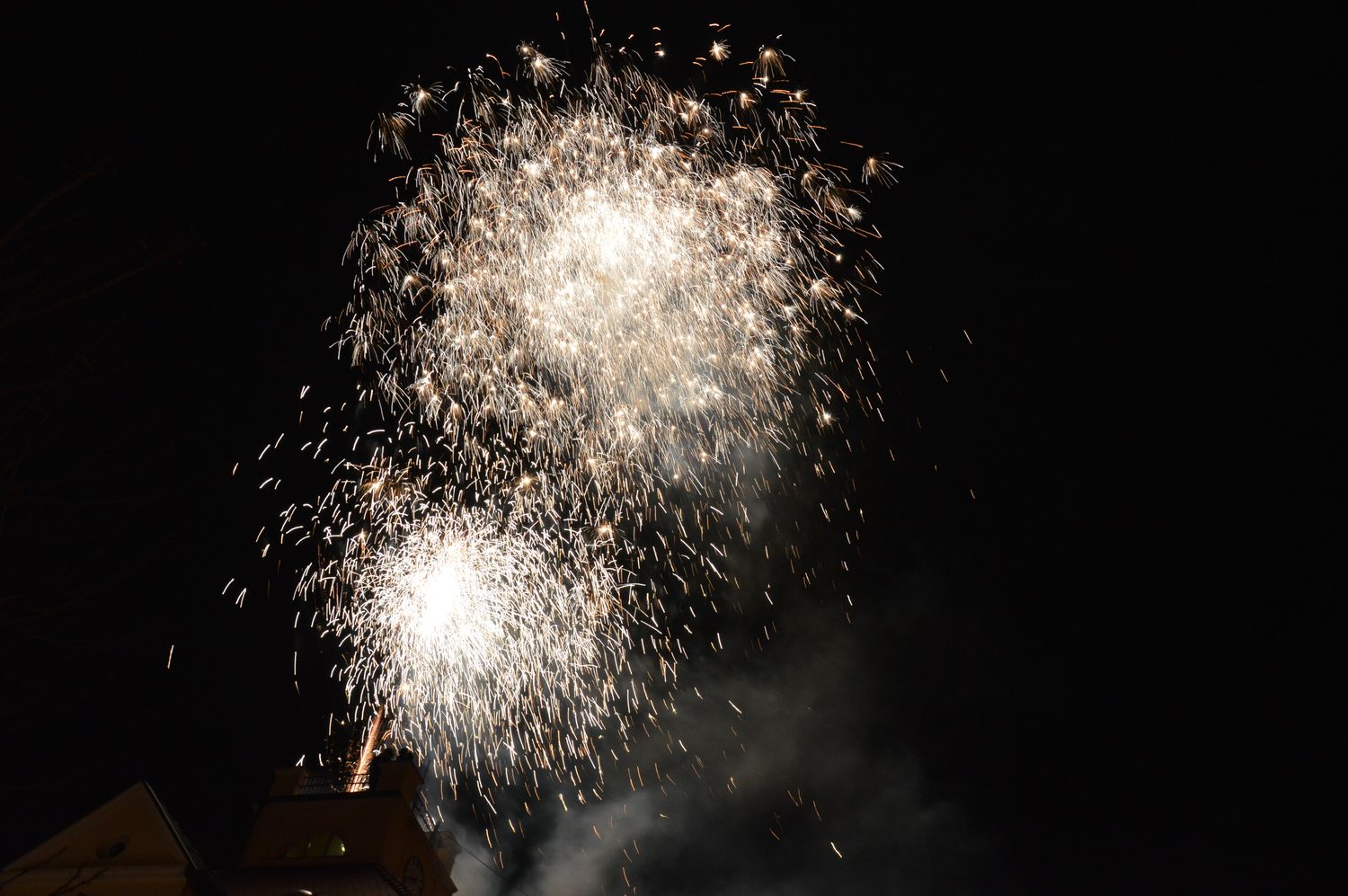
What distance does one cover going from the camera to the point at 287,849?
22.0m

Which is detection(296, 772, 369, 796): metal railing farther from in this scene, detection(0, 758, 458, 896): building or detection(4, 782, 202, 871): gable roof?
detection(4, 782, 202, 871): gable roof

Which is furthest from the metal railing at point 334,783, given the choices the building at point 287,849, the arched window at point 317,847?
the arched window at point 317,847

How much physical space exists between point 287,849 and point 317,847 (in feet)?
2.88

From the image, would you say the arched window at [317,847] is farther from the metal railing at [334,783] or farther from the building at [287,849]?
the metal railing at [334,783]

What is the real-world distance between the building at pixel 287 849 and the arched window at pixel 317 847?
0.03 metres

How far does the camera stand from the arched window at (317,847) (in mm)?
21844

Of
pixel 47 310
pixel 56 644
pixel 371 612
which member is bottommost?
pixel 371 612

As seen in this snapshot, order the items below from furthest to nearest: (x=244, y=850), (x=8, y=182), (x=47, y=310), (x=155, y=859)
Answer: (x=244, y=850)
(x=155, y=859)
(x=8, y=182)
(x=47, y=310)

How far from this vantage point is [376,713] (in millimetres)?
25469

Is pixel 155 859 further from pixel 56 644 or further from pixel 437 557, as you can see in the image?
pixel 56 644

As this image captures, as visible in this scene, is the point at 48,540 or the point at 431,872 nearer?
the point at 48,540

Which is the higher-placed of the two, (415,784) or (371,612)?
(371,612)

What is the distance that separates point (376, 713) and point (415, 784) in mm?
2644

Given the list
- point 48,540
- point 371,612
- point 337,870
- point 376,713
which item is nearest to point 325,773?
point 376,713
